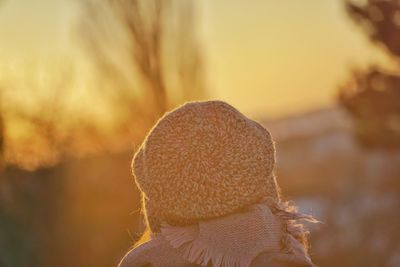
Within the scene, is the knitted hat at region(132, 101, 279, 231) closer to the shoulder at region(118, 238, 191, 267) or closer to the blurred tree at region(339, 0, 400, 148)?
the shoulder at region(118, 238, 191, 267)

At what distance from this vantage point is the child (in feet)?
16.0

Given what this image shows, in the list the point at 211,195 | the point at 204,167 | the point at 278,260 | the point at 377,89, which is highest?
the point at 204,167

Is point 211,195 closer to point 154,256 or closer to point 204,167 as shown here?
point 204,167

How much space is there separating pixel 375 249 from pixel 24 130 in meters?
7.02

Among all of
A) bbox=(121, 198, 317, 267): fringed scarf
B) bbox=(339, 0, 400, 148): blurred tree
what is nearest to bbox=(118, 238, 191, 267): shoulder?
bbox=(121, 198, 317, 267): fringed scarf

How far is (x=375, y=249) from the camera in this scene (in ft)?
75.3

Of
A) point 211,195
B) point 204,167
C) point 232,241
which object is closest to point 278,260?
point 232,241

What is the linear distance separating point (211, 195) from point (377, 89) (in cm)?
2186

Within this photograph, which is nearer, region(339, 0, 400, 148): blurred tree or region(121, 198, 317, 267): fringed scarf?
region(121, 198, 317, 267): fringed scarf

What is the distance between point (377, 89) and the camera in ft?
86.6

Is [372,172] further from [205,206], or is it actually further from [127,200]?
[205,206]

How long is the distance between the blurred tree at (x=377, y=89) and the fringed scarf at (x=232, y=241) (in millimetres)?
19528

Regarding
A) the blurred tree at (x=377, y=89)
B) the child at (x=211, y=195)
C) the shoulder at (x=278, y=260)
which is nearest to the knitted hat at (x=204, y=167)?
the child at (x=211, y=195)

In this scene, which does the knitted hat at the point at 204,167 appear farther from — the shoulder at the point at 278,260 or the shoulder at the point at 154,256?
the shoulder at the point at 278,260
